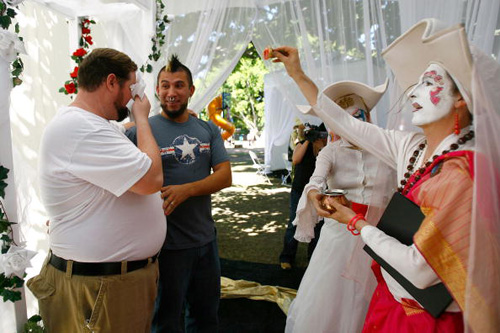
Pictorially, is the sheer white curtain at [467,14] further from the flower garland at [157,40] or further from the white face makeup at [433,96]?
the flower garland at [157,40]

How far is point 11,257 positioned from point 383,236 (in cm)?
171

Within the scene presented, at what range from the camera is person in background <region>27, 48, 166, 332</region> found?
1.44m

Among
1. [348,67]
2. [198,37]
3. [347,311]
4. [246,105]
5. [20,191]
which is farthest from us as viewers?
[246,105]

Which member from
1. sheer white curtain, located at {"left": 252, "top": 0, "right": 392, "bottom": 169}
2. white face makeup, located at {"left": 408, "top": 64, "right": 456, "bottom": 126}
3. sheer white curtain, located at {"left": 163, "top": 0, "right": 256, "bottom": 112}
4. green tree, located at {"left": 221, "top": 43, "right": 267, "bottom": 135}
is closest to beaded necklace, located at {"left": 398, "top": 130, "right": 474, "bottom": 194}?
white face makeup, located at {"left": 408, "top": 64, "right": 456, "bottom": 126}

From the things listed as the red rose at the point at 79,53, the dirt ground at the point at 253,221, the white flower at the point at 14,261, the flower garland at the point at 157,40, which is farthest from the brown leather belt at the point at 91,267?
the dirt ground at the point at 253,221

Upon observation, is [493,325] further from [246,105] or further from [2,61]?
[246,105]

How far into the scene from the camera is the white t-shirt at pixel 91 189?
143 cm

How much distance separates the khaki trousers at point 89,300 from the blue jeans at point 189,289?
507mm

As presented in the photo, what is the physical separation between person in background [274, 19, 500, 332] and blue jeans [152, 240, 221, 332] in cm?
117

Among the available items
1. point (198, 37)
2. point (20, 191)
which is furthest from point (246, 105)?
point (20, 191)

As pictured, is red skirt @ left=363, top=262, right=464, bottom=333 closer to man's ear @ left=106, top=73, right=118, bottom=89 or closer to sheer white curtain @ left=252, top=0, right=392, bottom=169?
man's ear @ left=106, top=73, right=118, bottom=89

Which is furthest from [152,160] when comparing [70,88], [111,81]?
[70,88]

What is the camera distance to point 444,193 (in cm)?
112

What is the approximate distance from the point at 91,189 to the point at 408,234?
1.33 metres
